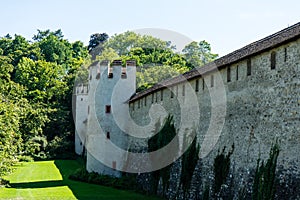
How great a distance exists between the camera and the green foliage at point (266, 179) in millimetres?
12664

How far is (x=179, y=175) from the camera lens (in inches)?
797

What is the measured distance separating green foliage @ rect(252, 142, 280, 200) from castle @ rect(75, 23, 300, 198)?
0.23m

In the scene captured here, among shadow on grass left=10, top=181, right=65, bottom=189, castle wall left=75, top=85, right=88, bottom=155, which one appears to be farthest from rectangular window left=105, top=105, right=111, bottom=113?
castle wall left=75, top=85, right=88, bottom=155

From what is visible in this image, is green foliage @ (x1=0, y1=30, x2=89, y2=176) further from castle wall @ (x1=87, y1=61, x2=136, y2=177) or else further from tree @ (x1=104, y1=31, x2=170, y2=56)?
tree @ (x1=104, y1=31, x2=170, y2=56)

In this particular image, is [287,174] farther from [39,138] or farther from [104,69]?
[39,138]

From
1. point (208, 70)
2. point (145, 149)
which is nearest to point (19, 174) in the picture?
point (145, 149)

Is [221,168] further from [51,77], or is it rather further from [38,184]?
[51,77]

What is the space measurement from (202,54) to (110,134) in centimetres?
4417

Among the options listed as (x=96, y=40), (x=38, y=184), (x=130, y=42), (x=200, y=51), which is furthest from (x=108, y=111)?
(x=96, y=40)

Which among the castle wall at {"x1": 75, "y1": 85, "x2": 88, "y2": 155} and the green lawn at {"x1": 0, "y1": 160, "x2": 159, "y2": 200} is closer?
the green lawn at {"x1": 0, "y1": 160, "x2": 159, "y2": 200}

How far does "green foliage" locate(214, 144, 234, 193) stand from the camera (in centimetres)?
1592

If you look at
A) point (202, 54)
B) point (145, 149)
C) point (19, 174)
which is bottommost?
point (19, 174)

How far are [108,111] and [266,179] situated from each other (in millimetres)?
17989

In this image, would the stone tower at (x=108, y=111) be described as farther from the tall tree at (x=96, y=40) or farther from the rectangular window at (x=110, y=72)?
the tall tree at (x=96, y=40)
